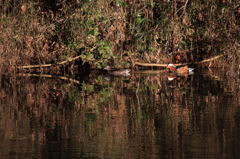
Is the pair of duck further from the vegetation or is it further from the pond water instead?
the pond water

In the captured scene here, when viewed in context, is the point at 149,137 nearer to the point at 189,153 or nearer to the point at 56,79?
the point at 189,153

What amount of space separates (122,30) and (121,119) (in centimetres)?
834

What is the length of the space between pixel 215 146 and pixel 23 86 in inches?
270

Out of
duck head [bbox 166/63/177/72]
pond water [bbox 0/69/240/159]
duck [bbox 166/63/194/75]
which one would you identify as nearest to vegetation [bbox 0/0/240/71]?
duck head [bbox 166/63/177/72]

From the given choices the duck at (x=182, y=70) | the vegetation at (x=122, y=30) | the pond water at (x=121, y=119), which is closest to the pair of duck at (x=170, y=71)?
the duck at (x=182, y=70)

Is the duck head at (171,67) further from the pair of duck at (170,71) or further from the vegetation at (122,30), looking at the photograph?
the vegetation at (122,30)

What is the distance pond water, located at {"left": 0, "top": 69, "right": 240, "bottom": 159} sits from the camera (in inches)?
228

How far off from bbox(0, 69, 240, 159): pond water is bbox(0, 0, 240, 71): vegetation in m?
2.82

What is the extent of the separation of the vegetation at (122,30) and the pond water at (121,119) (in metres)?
2.82

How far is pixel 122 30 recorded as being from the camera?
15609mm

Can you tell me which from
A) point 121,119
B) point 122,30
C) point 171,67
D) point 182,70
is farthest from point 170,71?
point 121,119

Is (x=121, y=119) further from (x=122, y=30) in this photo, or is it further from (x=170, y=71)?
(x=122, y=30)

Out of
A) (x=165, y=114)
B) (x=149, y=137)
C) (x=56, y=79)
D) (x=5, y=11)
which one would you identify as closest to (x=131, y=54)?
(x=56, y=79)

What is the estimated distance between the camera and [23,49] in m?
15.2
